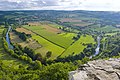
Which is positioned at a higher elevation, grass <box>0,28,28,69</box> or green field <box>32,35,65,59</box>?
grass <box>0,28,28,69</box>

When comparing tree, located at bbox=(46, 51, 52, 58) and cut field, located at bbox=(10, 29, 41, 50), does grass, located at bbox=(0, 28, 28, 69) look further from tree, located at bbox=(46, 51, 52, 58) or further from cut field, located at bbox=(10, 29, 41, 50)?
cut field, located at bbox=(10, 29, 41, 50)

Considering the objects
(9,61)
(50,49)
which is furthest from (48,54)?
(9,61)

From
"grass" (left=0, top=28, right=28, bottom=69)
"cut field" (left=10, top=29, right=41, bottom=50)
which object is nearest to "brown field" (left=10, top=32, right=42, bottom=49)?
"cut field" (left=10, top=29, right=41, bottom=50)

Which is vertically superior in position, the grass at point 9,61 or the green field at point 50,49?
the grass at point 9,61

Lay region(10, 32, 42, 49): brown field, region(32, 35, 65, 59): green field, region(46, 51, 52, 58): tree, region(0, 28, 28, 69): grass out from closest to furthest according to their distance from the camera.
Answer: region(0, 28, 28, 69): grass, region(46, 51, 52, 58): tree, region(32, 35, 65, 59): green field, region(10, 32, 42, 49): brown field

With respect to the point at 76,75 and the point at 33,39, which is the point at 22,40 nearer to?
the point at 33,39

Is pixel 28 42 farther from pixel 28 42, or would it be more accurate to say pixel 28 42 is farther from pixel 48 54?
pixel 48 54

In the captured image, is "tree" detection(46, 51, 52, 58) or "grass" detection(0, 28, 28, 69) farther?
"tree" detection(46, 51, 52, 58)

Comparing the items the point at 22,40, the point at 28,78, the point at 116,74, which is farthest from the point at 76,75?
the point at 22,40

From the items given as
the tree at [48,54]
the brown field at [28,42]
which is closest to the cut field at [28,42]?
the brown field at [28,42]

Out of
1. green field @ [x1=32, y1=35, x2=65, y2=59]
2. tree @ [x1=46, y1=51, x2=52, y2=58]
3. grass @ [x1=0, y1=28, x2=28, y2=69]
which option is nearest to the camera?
grass @ [x1=0, y1=28, x2=28, y2=69]

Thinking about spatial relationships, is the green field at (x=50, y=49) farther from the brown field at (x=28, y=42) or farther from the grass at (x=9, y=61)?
the grass at (x=9, y=61)
